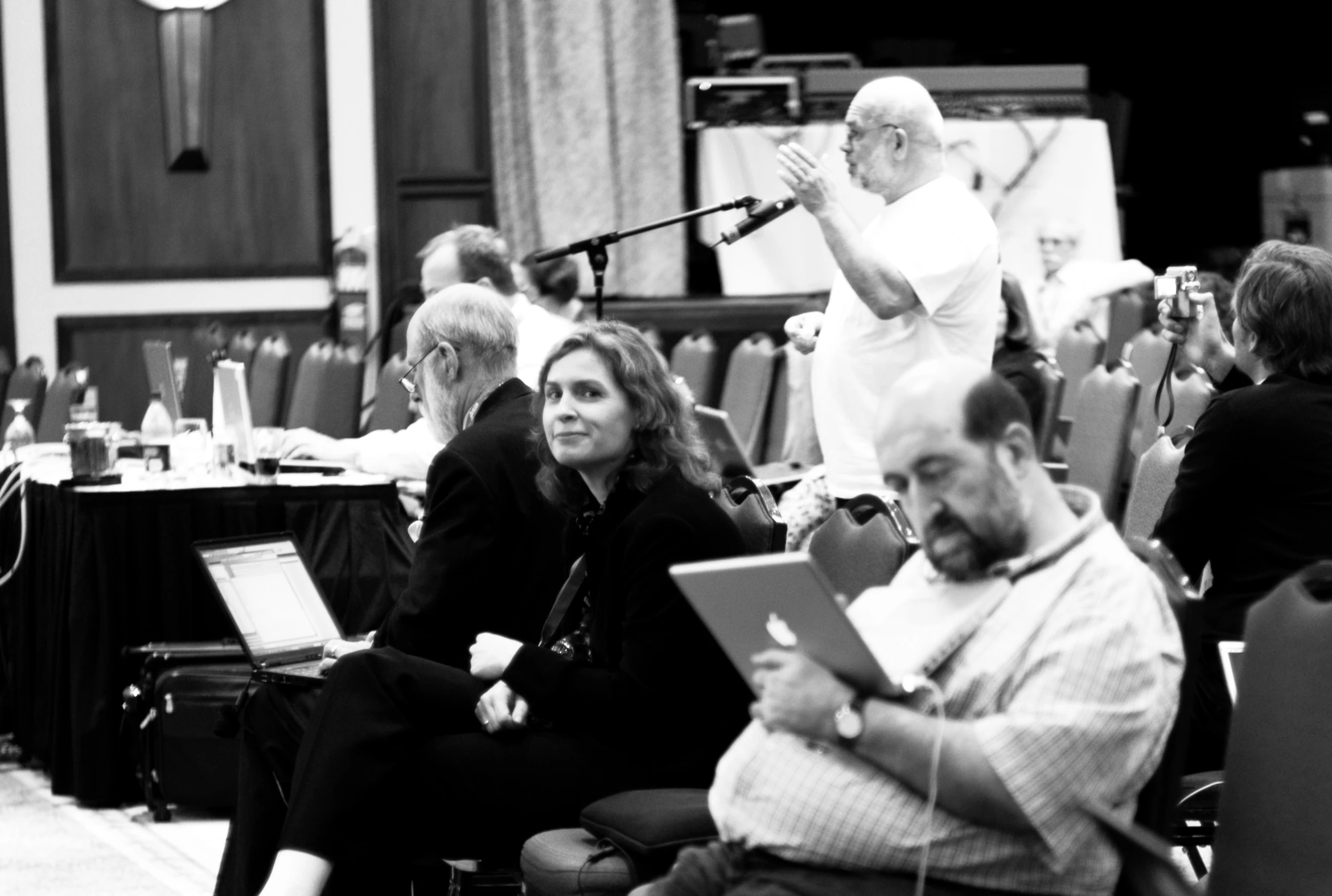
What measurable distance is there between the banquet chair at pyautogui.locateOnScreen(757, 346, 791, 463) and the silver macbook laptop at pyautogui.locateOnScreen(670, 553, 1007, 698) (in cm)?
468

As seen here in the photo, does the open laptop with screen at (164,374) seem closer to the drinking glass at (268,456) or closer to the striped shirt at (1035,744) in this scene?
the drinking glass at (268,456)

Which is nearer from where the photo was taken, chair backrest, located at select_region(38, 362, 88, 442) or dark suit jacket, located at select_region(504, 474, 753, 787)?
dark suit jacket, located at select_region(504, 474, 753, 787)

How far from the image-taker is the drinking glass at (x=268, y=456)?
4.62 m

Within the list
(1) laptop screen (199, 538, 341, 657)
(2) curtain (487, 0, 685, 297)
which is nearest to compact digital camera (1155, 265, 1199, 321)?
(1) laptop screen (199, 538, 341, 657)

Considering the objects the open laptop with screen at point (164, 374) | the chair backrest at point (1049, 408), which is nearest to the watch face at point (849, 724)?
the chair backrest at point (1049, 408)

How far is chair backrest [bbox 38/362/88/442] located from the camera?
24.4ft

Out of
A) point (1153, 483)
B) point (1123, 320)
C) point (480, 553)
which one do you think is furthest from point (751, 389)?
point (480, 553)

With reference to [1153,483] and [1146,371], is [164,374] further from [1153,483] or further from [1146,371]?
[1153,483]

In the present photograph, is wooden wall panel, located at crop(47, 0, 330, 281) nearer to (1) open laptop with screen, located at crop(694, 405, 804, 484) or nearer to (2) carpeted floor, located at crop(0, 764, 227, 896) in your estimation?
(1) open laptop with screen, located at crop(694, 405, 804, 484)

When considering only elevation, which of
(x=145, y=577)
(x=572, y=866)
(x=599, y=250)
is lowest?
(x=572, y=866)

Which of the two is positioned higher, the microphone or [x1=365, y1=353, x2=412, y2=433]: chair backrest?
the microphone

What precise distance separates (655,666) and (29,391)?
6153 mm

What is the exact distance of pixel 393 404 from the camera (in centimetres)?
635

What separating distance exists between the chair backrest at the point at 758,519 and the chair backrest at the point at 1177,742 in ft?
2.97
